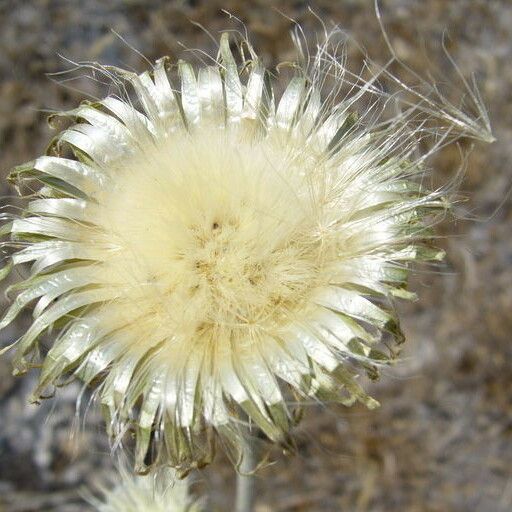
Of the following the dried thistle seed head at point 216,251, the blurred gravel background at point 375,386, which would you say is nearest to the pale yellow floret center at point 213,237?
the dried thistle seed head at point 216,251

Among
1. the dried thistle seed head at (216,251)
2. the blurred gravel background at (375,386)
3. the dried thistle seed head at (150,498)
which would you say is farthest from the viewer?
the blurred gravel background at (375,386)

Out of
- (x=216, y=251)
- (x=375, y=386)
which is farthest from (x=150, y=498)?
(x=375, y=386)

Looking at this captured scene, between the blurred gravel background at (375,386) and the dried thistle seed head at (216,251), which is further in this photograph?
the blurred gravel background at (375,386)

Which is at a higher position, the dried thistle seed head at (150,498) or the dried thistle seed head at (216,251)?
the dried thistle seed head at (216,251)

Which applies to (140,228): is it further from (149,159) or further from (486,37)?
(486,37)

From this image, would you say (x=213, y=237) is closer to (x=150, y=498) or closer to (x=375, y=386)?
(x=150, y=498)

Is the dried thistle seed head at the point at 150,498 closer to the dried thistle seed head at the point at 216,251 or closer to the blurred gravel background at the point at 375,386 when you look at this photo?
the dried thistle seed head at the point at 216,251

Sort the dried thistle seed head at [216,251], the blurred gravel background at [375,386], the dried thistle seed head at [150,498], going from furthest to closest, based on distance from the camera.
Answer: the blurred gravel background at [375,386] < the dried thistle seed head at [150,498] < the dried thistle seed head at [216,251]
